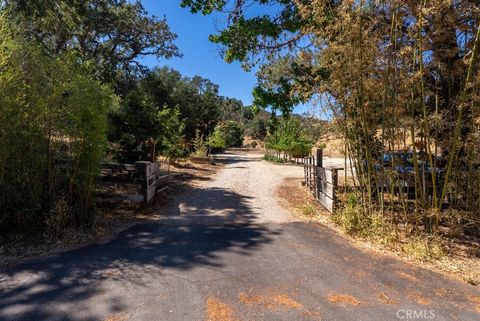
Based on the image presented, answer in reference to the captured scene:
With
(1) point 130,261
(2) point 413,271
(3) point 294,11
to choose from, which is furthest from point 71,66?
(2) point 413,271

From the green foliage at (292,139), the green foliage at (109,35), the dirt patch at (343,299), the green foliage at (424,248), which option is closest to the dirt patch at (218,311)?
the dirt patch at (343,299)

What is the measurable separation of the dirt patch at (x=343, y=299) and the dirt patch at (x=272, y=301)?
333mm

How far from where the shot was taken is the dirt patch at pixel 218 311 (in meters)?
2.43

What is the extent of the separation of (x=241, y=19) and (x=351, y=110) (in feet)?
10.3

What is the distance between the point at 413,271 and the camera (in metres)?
3.53

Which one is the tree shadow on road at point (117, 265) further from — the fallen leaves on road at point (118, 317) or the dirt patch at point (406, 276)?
the dirt patch at point (406, 276)

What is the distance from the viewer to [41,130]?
4082 mm

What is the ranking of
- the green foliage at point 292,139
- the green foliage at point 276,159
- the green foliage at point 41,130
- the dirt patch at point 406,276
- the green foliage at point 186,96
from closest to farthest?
the dirt patch at point 406,276, the green foliage at point 41,130, the green foliage at point 186,96, the green foliage at point 292,139, the green foliage at point 276,159

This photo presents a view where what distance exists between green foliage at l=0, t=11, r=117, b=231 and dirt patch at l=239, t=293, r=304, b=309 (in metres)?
2.95

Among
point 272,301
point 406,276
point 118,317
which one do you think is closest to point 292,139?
point 406,276

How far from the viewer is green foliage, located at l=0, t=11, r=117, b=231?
154 inches

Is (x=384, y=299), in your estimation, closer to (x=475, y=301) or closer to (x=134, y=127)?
(x=475, y=301)

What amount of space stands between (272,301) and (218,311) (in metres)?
0.50

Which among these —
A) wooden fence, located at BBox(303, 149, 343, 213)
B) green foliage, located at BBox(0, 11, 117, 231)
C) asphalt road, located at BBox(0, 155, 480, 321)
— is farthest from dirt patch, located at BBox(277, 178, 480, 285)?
green foliage, located at BBox(0, 11, 117, 231)
